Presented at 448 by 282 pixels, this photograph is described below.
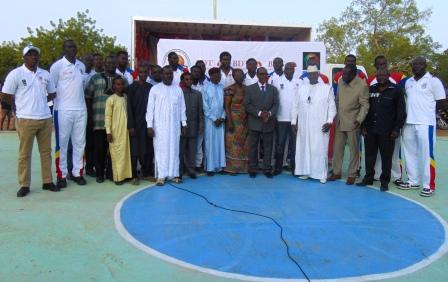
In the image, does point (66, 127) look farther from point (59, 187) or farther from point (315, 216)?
point (315, 216)

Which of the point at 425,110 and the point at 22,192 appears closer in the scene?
the point at 22,192

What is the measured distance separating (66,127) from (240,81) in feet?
9.53

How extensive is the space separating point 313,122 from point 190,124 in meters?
2.05

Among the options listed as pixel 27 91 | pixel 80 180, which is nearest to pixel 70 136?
pixel 80 180

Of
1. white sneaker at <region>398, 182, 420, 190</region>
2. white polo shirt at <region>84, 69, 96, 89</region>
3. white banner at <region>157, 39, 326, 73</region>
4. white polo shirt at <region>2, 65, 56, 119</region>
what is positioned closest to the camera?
white polo shirt at <region>2, 65, 56, 119</region>

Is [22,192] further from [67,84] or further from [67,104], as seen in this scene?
[67,84]

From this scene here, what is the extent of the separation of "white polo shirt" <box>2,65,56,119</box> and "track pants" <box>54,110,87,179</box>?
496 millimetres

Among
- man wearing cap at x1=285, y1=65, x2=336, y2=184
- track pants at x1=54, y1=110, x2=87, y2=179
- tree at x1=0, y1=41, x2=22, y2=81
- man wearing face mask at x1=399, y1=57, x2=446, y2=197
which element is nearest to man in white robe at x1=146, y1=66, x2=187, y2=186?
track pants at x1=54, y1=110, x2=87, y2=179

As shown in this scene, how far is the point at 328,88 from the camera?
276 inches

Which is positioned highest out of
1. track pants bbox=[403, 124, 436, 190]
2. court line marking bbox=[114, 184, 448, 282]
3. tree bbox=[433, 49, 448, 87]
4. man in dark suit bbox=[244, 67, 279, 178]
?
tree bbox=[433, 49, 448, 87]

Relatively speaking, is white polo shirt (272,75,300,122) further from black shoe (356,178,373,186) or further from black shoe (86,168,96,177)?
black shoe (86,168,96,177)

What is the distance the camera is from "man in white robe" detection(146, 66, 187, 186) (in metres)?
6.61

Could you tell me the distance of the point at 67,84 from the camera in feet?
20.7

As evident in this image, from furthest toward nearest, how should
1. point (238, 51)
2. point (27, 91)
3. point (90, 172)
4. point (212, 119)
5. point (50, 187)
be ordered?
point (238, 51) < point (212, 119) < point (90, 172) < point (50, 187) < point (27, 91)
